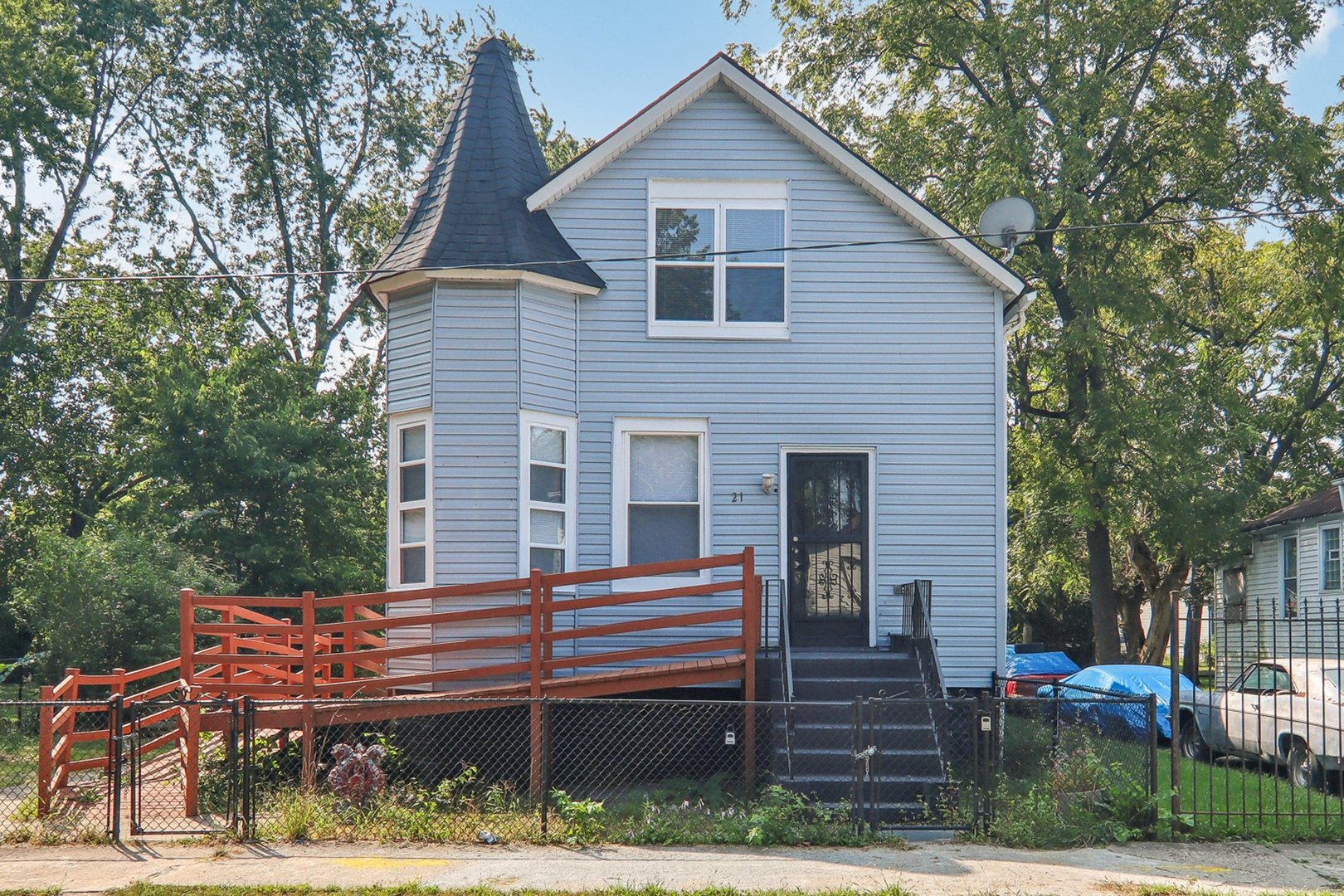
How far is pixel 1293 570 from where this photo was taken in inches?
1178

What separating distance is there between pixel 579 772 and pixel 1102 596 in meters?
16.2

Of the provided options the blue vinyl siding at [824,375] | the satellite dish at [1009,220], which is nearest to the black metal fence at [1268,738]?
the blue vinyl siding at [824,375]

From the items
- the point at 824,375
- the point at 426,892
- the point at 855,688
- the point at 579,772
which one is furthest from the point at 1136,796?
the point at 824,375

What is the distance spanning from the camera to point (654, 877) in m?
8.20

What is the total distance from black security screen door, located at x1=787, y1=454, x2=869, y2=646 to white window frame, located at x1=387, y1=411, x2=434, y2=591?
4091mm

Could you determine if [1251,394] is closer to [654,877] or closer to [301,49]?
[301,49]

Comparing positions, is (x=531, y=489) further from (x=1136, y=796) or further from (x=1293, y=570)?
(x=1293, y=570)

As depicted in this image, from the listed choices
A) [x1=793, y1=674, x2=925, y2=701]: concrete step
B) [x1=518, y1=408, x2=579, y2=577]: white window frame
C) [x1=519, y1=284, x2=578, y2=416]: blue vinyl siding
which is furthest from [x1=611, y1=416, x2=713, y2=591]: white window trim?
[x1=793, y1=674, x2=925, y2=701]: concrete step

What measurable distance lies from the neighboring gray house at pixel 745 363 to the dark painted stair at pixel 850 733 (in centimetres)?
108

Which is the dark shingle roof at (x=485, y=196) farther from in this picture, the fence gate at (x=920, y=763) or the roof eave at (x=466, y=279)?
the fence gate at (x=920, y=763)

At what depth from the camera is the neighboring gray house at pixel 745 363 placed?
13219 mm

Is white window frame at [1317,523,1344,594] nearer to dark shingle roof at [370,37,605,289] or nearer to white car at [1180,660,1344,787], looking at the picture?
white car at [1180,660,1344,787]

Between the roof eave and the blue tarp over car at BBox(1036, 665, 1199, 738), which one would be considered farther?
the blue tarp over car at BBox(1036, 665, 1199, 738)

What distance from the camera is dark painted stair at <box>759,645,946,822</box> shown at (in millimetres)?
10320
